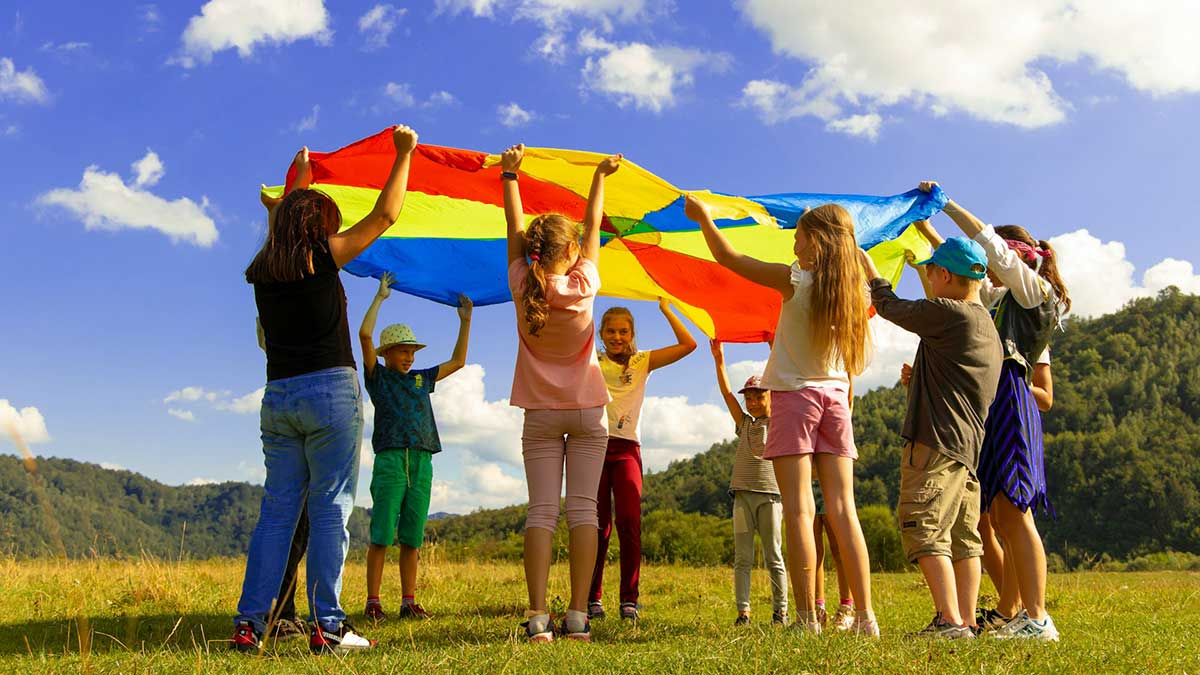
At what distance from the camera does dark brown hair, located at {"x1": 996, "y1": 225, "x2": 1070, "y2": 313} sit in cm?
434

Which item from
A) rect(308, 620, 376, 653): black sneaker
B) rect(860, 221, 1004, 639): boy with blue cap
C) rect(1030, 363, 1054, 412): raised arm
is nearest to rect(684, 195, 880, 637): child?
rect(860, 221, 1004, 639): boy with blue cap

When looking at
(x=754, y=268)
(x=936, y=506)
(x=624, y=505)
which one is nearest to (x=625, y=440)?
(x=624, y=505)

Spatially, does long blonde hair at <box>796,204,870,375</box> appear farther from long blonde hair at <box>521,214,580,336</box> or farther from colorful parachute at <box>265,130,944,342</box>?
colorful parachute at <box>265,130,944,342</box>

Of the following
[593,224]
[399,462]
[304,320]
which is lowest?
[399,462]

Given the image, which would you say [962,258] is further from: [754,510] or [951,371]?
[754,510]

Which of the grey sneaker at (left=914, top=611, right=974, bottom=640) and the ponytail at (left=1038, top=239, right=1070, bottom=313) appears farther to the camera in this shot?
the ponytail at (left=1038, top=239, right=1070, bottom=313)

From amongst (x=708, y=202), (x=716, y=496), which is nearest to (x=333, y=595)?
(x=708, y=202)

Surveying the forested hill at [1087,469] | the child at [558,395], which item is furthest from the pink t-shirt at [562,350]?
the forested hill at [1087,469]

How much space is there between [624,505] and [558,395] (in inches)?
59.7

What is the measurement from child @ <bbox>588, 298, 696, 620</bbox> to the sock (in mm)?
1257

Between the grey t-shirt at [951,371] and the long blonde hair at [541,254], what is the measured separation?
1.34 meters

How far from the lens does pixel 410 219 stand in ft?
18.8

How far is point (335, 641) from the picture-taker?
3.58 metres

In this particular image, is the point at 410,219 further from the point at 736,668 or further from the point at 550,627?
the point at 736,668
